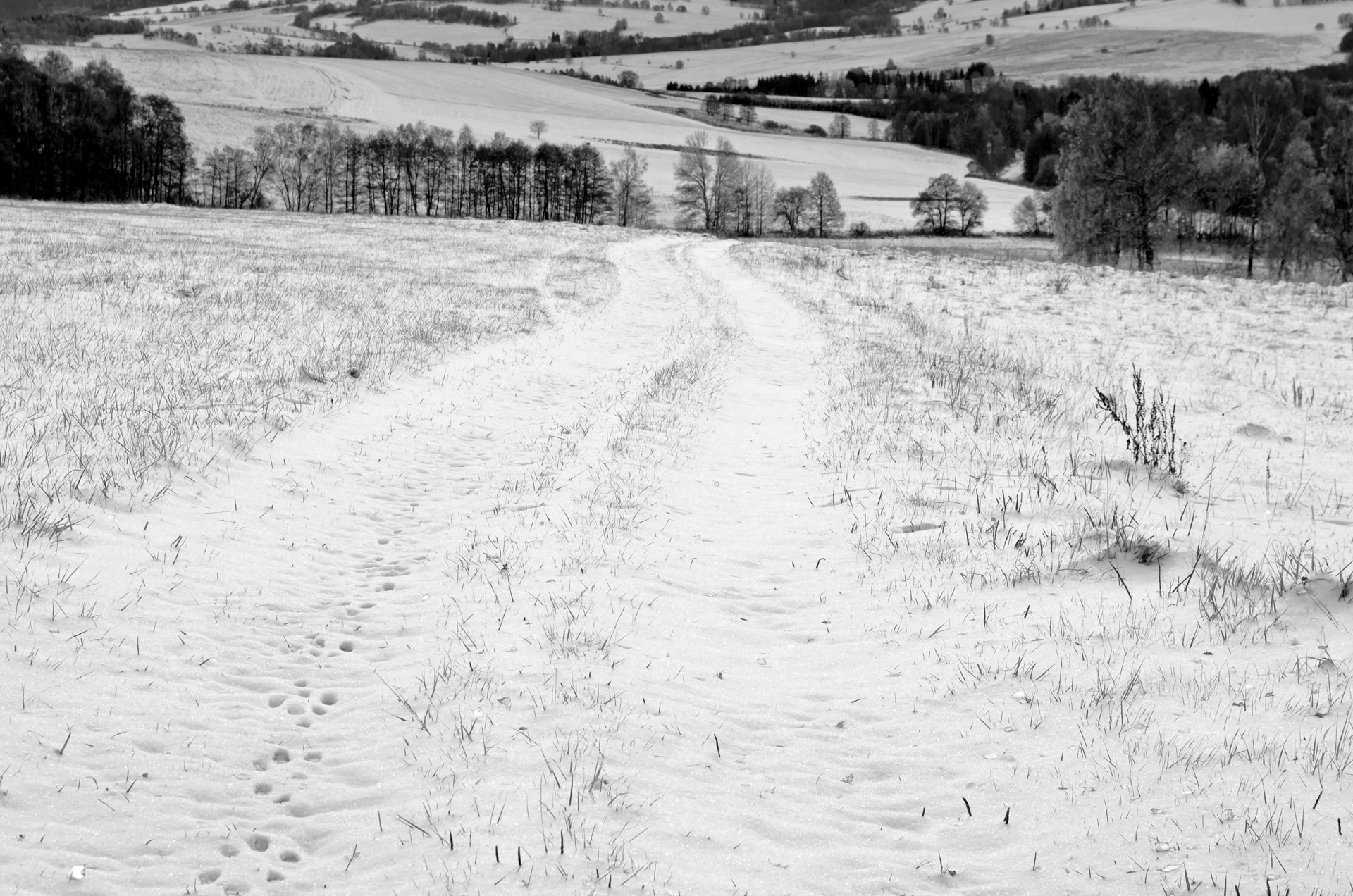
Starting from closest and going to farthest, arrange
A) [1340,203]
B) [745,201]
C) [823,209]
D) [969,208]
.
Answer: [1340,203] < [823,209] < [969,208] < [745,201]

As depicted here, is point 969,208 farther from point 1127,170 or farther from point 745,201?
point 1127,170

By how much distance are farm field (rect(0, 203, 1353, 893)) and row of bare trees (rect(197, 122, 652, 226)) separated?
9466cm

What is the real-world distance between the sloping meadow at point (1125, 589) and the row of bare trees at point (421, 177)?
9516 centimetres

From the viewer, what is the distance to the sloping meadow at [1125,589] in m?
3.89

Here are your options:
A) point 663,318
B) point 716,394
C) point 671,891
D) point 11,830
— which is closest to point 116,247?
point 663,318

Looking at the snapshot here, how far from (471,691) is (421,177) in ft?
380

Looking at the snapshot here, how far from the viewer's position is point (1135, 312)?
2212 centimetres

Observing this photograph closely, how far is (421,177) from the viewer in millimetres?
109438

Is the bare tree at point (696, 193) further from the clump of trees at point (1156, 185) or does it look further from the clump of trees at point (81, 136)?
the clump of trees at point (1156, 185)

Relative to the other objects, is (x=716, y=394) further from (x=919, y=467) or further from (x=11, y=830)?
(x=11, y=830)

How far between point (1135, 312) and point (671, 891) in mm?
23020

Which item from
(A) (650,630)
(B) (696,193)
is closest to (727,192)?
(B) (696,193)

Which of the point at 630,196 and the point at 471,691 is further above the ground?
the point at 630,196

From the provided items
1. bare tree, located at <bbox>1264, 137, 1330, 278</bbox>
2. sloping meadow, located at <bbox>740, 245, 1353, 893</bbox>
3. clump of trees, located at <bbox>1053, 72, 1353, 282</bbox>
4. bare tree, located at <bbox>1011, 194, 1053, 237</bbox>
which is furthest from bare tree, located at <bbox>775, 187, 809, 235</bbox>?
sloping meadow, located at <bbox>740, 245, 1353, 893</bbox>
